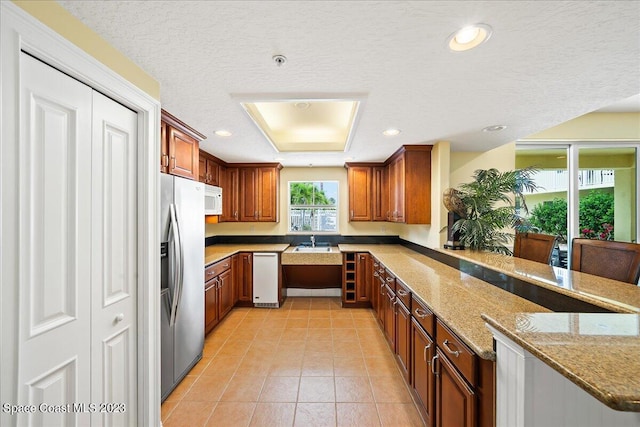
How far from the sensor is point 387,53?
4.55 feet

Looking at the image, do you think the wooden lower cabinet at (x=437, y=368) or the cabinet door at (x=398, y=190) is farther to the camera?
the cabinet door at (x=398, y=190)

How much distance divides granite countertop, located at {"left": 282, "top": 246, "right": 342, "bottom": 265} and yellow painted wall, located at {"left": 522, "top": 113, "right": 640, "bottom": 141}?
11.2 feet

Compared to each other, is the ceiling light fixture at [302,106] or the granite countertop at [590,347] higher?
the ceiling light fixture at [302,106]

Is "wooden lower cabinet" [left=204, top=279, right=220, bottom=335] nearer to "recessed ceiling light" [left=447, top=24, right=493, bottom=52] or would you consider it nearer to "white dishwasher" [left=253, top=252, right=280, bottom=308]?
"white dishwasher" [left=253, top=252, right=280, bottom=308]

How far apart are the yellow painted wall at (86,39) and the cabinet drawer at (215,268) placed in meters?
1.95

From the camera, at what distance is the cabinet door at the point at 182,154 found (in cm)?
229

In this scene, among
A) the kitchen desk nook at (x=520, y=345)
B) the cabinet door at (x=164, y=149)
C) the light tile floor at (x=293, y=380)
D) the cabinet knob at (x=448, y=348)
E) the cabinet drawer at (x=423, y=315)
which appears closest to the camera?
the kitchen desk nook at (x=520, y=345)

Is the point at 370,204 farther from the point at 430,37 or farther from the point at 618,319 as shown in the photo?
the point at 618,319

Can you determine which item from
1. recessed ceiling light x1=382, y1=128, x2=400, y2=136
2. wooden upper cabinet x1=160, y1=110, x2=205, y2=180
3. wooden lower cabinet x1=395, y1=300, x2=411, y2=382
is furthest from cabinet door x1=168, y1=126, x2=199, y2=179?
wooden lower cabinet x1=395, y1=300, x2=411, y2=382

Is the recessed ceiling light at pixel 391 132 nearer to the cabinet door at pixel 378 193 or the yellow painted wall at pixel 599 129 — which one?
the cabinet door at pixel 378 193

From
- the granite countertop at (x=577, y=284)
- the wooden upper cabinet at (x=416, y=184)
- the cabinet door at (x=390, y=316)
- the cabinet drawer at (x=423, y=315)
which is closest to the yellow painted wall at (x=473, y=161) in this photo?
the wooden upper cabinet at (x=416, y=184)

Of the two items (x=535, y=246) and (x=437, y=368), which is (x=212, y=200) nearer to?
(x=437, y=368)

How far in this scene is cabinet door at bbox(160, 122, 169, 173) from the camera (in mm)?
2160

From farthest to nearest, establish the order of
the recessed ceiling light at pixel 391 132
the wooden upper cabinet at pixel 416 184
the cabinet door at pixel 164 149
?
the wooden upper cabinet at pixel 416 184 → the recessed ceiling light at pixel 391 132 → the cabinet door at pixel 164 149
